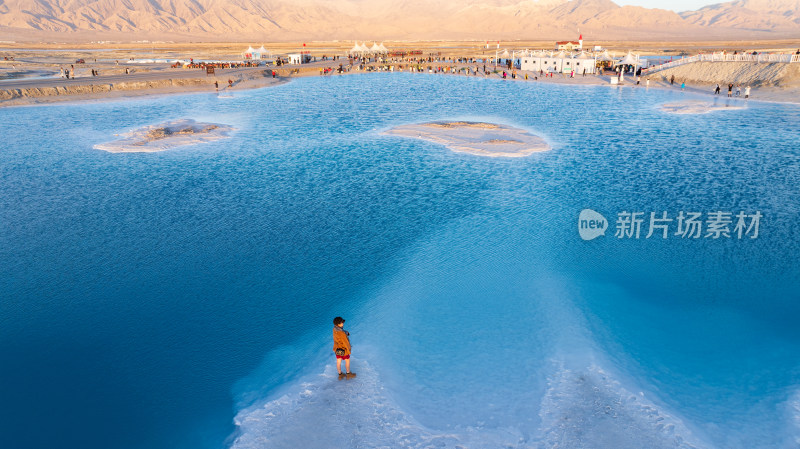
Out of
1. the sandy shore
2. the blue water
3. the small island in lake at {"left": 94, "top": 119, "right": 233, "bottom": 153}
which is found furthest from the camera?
the sandy shore

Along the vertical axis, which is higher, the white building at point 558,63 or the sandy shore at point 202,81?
the white building at point 558,63

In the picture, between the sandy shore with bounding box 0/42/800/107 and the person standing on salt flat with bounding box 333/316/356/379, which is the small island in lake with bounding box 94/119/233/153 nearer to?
the sandy shore with bounding box 0/42/800/107

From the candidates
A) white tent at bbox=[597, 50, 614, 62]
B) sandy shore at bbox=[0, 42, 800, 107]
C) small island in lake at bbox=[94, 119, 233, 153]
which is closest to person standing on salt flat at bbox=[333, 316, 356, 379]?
small island in lake at bbox=[94, 119, 233, 153]

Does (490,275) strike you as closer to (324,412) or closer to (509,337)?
(509,337)

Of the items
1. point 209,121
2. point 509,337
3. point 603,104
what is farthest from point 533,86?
point 509,337

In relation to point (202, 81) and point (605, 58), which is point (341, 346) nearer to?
point (202, 81)

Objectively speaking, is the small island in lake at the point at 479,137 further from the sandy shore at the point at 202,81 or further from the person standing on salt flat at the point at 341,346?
the sandy shore at the point at 202,81

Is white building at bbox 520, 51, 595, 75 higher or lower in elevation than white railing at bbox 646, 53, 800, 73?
higher

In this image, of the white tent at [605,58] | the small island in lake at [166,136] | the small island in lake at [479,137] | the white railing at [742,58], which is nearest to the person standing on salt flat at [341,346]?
the small island in lake at [479,137]
